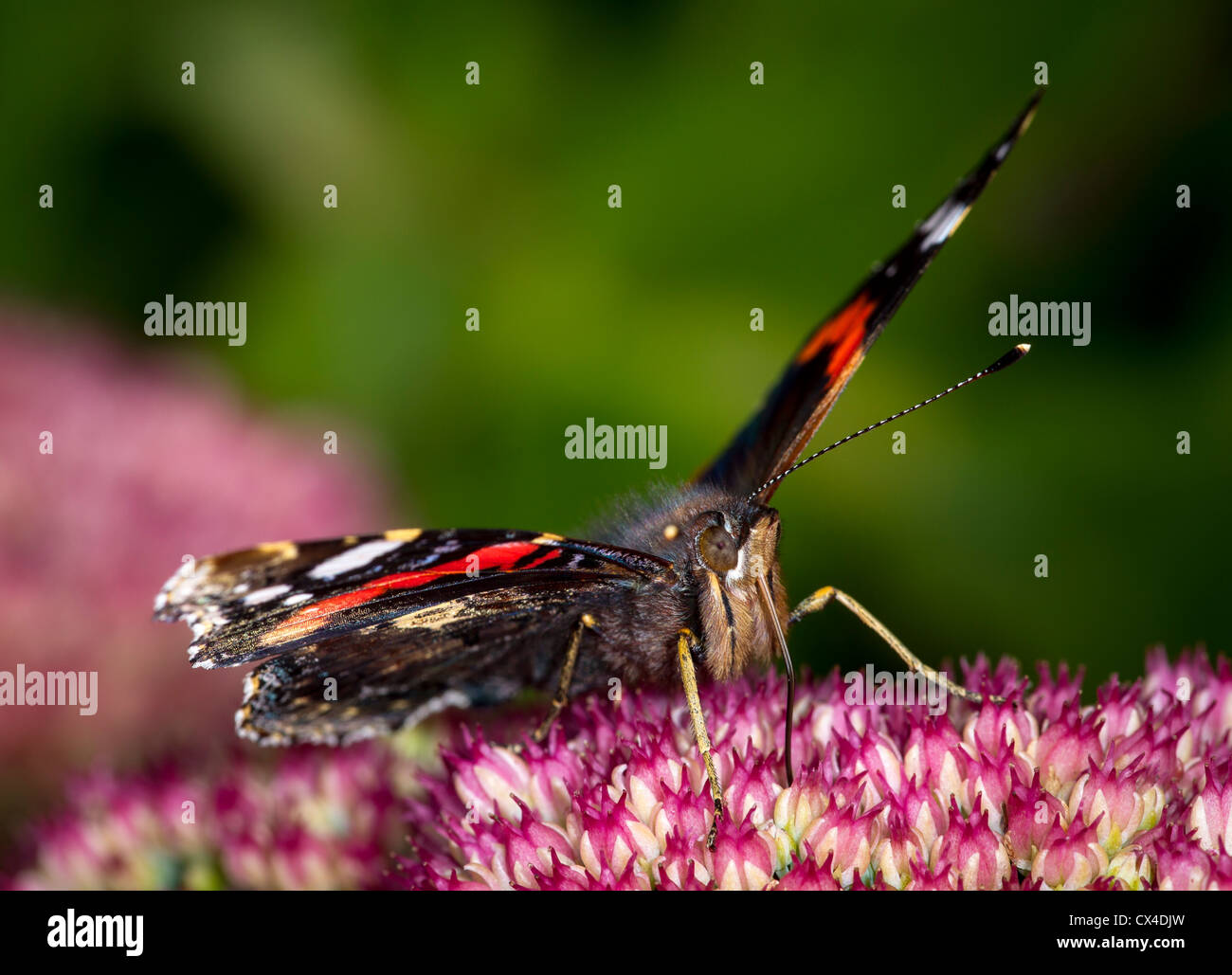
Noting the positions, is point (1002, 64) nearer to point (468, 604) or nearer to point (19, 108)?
point (468, 604)

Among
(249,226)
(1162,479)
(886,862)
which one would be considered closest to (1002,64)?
(1162,479)

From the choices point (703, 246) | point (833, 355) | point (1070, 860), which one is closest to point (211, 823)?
point (833, 355)

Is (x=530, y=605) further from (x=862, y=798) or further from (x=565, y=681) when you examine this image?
(x=862, y=798)

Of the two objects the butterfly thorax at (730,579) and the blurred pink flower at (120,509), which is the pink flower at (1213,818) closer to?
the butterfly thorax at (730,579)

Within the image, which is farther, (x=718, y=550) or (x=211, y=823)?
(x=211, y=823)

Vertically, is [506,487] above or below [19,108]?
below

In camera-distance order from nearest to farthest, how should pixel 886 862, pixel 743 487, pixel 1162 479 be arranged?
pixel 886 862, pixel 743 487, pixel 1162 479

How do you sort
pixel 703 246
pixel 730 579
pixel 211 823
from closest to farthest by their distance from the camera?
pixel 730 579 < pixel 211 823 < pixel 703 246
